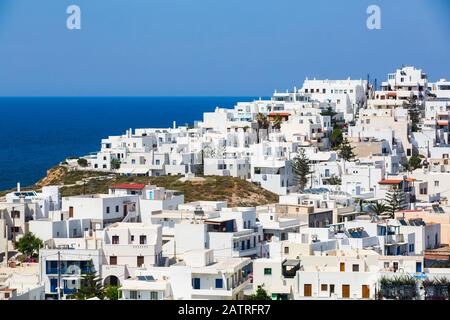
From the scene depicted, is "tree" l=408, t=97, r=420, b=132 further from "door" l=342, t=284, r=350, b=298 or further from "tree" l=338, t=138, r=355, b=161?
"door" l=342, t=284, r=350, b=298

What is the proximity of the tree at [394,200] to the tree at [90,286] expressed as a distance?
8973mm

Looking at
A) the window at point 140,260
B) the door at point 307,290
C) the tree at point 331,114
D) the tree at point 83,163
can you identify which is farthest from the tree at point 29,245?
the tree at point 331,114

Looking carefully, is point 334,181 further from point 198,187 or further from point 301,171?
point 198,187

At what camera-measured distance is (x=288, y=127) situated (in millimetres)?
41000

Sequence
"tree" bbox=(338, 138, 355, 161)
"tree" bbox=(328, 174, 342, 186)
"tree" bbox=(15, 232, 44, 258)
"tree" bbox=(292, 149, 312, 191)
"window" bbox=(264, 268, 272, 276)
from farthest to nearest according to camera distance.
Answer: "tree" bbox=(338, 138, 355, 161) → "tree" bbox=(292, 149, 312, 191) → "tree" bbox=(328, 174, 342, 186) → "tree" bbox=(15, 232, 44, 258) → "window" bbox=(264, 268, 272, 276)

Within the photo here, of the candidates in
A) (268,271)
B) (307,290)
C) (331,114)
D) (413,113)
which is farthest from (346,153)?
(307,290)

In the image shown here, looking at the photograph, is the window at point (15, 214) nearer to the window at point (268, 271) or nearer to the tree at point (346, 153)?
the window at point (268, 271)

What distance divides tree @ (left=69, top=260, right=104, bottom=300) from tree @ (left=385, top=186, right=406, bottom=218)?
8.97 metres

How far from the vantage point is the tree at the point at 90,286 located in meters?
19.7

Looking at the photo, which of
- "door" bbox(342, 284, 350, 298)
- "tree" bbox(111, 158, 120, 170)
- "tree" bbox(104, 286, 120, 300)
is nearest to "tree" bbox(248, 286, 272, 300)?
"door" bbox(342, 284, 350, 298)

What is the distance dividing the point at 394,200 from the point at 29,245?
942 centimetres

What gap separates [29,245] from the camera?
79.9ft

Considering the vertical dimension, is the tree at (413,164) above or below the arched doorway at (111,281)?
above

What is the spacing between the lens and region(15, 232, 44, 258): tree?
2414cm
